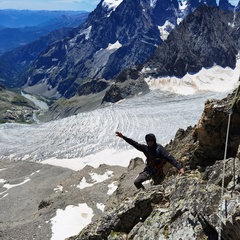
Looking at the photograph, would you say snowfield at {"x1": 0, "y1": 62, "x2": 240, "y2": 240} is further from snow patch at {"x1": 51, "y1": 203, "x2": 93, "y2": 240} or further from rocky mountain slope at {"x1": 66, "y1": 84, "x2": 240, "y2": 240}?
rocky mountain slope at {"x1": 66, "y1": 84, "x2": 240, "y2": 240}

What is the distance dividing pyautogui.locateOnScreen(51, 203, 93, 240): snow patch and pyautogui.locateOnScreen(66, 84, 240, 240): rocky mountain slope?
20.4 meters

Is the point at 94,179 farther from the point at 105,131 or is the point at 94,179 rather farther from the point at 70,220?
the point at 105,131

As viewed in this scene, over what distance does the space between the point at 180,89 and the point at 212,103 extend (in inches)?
6237

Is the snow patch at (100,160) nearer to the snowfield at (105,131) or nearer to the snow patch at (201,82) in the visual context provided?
the snowfield at (105,131)

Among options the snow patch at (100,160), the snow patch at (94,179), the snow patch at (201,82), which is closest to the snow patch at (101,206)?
the snow patch at (94,179)

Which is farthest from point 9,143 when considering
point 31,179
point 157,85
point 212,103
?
point 212,103

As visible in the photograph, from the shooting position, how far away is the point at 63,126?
135 m

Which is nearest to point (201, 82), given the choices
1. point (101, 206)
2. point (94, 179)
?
point (94, 179)

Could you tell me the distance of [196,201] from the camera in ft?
50.2

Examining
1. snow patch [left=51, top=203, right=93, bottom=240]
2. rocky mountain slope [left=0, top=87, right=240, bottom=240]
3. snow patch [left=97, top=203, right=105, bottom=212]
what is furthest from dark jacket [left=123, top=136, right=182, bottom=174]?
snow patch [left=97, top=203, right=105, bottom=212]

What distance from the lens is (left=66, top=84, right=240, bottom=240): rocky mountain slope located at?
13.9 meters

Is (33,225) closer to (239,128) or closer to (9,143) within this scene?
(239,128)

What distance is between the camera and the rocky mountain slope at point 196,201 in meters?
13.9

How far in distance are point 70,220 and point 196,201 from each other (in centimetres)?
3118
